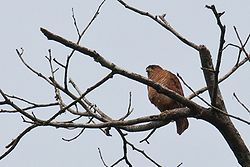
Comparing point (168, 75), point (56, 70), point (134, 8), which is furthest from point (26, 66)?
point (168, 75)

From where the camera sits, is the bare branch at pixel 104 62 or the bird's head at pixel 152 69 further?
the bird's head at pixel 152 69

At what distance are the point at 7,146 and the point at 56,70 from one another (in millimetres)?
1314

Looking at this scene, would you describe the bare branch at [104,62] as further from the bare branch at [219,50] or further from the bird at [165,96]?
the bird at [165,96]

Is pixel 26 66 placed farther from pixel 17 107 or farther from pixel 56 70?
pixel 17 107

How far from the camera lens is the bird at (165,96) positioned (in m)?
5.54

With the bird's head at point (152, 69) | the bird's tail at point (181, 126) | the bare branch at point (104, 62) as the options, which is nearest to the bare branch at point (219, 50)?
the bare branch at point (104, 62)

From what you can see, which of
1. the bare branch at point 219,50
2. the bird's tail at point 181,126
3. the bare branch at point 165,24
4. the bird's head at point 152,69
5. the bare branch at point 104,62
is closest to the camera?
the bare branch at point 219,50

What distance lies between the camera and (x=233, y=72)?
4.23m

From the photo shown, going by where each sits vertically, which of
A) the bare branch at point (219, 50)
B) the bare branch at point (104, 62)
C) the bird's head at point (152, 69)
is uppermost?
the bird's head at point (152, 69)

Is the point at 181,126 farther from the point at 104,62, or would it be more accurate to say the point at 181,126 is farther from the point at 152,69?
the point at 104,62

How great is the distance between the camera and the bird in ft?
18.2

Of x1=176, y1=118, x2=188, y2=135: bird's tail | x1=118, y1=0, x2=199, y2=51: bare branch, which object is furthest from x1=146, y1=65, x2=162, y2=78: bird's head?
x1=118, y1=0, x2=199, y2=51: bare branch

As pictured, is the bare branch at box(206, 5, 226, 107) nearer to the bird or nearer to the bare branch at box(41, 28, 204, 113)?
the bare branch at box(41, 28, 204, 113)

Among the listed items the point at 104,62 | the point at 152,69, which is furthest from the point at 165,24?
the point at 152,69
